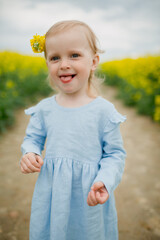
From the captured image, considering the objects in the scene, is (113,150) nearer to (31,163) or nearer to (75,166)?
(75,166)

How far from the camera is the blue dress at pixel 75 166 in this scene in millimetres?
1265

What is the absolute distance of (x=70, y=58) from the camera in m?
1.22

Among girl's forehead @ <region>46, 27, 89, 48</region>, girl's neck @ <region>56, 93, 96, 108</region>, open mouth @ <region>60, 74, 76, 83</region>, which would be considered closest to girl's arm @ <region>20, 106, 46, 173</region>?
girl's neck @ <region>56, 93, 96, 108</region>

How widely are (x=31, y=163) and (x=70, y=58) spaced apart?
27.7 inches

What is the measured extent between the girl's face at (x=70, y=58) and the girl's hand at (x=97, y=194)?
2.01ft

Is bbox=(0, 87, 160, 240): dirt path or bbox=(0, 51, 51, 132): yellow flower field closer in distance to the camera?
bbox=(0, 87, 160, 240): dirt path

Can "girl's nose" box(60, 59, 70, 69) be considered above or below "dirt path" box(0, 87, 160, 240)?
above

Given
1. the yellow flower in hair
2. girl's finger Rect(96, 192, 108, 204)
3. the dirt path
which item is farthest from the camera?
the dirt path

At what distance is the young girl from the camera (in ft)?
3.99

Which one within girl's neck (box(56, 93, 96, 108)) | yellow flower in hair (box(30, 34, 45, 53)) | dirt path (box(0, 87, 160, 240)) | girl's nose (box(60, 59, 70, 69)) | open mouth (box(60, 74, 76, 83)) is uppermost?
yellow flower in hair (box(30, 34, 45, 53))

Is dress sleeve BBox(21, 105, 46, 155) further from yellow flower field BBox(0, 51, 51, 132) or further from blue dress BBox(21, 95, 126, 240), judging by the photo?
yellow flower field BBox(0, 51, 51, 132)

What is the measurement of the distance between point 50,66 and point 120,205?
2050 millimetres

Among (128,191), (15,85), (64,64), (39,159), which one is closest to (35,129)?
(39,159)

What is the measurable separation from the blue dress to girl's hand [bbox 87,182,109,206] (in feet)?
0.42
